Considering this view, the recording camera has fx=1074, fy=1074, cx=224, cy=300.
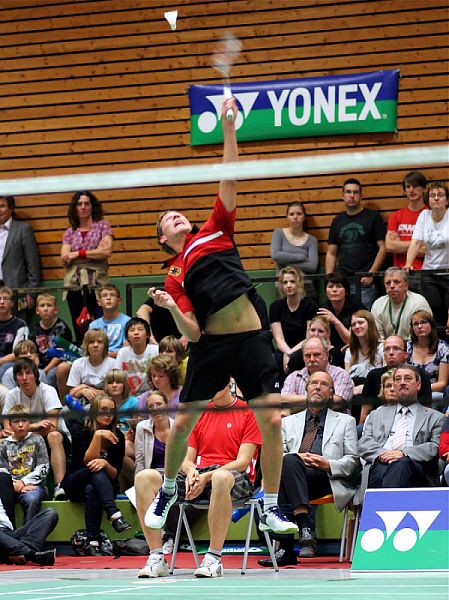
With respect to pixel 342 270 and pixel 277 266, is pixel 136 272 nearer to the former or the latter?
pixel 277 266

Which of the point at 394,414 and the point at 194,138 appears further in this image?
the point at 194,138

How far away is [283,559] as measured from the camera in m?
7.93

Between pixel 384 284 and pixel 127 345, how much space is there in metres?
2.60

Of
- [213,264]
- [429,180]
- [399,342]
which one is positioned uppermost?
[429,180]

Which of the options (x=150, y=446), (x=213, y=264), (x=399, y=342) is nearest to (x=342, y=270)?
(x=399, y=342)

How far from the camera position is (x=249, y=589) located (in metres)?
6.05

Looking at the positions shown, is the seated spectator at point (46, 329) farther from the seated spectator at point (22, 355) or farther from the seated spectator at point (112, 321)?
the seated spectator at point (22, 355)

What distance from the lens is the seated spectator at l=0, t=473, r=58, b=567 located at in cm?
870

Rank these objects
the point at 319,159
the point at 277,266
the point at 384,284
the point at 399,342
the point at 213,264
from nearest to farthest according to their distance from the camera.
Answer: the point at 319,159
the point at 213,264
the point at 399,342
the point at 384,284
the point at 277,266

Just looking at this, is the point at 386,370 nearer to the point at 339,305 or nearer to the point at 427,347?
the point at 427,347

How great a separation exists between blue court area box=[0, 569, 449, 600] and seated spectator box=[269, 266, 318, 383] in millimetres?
3258

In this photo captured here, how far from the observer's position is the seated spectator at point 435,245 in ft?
33.0

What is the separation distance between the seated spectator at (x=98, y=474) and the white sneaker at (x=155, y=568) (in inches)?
75.1

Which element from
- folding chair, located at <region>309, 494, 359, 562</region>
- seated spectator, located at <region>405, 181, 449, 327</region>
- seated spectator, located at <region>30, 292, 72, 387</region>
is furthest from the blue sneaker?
seated spectator, located at <region>30, 292, 72, 387</region>
